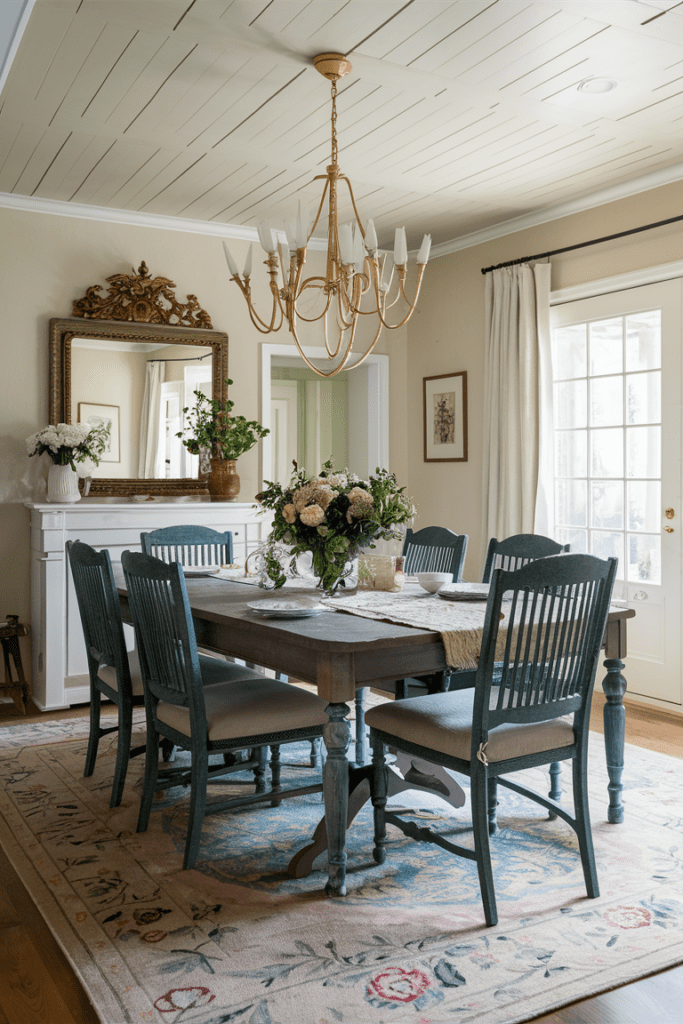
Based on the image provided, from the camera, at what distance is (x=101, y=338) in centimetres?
498

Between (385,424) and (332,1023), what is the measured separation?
4.52 metres

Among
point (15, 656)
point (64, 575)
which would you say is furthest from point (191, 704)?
point (15, 656)

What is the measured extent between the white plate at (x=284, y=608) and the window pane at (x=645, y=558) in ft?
7.90

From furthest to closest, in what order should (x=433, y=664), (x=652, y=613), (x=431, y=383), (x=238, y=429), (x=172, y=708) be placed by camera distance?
(x=431, y=383), (x=238, y=429), (x=652, y=613), (x=172, y=708), (x=433, y=664)

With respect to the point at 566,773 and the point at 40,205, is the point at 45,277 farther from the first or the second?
the point at 566,773

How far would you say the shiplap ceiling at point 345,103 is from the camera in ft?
9.48

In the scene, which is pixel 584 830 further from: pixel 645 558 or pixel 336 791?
pixel 645 558

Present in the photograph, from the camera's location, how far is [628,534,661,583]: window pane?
4.50 m

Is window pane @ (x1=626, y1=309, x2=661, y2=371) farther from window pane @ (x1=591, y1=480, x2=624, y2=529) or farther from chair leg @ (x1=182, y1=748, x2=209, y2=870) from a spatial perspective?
chair leg @ (x1=182, y1=748, x2=209, y2=870)

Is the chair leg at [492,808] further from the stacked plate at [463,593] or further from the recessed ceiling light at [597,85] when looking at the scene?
the recessed ceiling light at [597,85]

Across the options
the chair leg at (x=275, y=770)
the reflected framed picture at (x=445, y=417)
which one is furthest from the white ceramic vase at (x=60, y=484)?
the reflected framed picture at (x=445, y=417)

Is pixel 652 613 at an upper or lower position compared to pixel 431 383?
Result: lower

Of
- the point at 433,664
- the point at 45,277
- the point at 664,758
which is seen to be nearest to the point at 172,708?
the point at 433,664

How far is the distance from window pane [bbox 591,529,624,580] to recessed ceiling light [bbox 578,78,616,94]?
Answer: 226 centimetres
